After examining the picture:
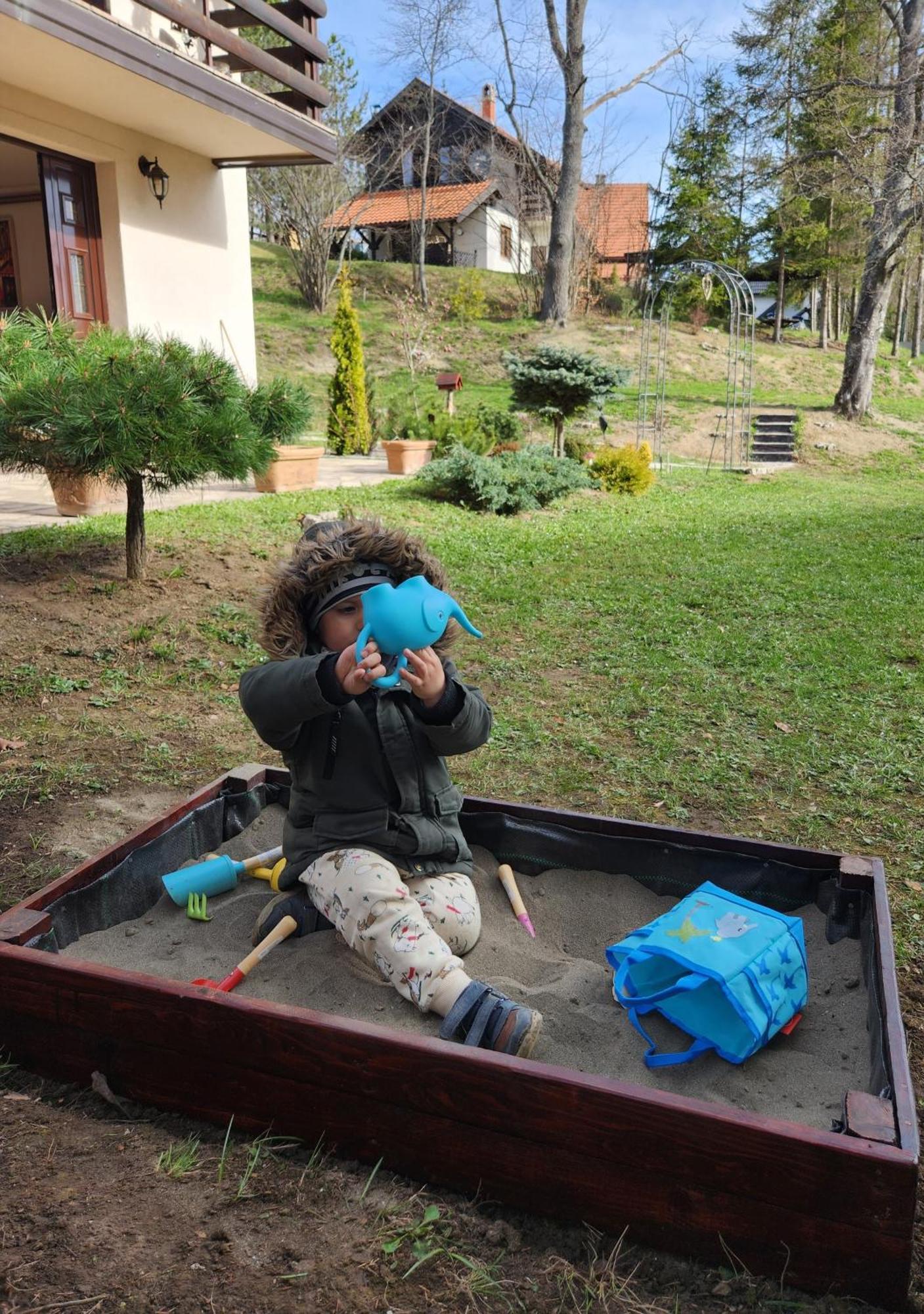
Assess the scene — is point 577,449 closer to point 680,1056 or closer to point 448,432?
point 448,432

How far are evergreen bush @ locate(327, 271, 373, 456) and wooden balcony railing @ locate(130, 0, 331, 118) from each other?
3.13m

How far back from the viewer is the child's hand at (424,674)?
84.7 inches

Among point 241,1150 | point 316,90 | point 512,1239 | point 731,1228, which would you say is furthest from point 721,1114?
point 316,90

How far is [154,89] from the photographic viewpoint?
8297 mm

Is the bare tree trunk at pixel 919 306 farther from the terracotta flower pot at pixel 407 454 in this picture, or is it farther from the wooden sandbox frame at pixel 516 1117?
the wooden sandbox frame at pixel 516 1117

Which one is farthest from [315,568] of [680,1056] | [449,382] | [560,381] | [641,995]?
[449,382]

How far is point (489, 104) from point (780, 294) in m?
14.6

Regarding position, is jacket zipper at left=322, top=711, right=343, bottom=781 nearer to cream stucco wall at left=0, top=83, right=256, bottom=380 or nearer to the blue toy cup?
the blue toy cup

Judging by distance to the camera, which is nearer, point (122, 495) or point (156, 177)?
point (122, 495)

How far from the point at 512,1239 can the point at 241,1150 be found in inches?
20.9

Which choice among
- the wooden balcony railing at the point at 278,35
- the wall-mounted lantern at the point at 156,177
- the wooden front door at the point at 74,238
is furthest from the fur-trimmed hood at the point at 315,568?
the wall-mounted lantern at the point at 156,177

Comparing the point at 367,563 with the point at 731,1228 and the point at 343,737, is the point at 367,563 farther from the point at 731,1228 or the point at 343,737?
the point at 731,1228

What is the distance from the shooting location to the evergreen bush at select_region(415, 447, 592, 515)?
955 cm

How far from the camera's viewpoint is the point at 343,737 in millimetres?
2348
